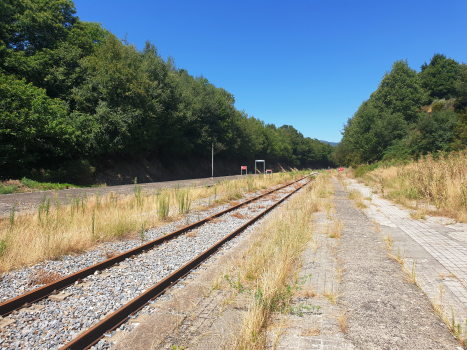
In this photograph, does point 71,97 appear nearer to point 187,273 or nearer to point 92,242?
point 92,242

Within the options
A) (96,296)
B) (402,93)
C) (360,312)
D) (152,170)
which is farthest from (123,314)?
(402,93)

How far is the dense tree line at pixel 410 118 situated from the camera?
26.4 m

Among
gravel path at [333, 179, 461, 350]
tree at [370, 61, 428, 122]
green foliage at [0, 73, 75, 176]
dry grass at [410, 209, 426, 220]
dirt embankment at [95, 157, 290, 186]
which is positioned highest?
tree at [370, 61, 428, 122]

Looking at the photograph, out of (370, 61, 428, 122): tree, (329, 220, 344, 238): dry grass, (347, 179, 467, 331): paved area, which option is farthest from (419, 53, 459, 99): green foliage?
(329, 220, 344, 238): dry grass

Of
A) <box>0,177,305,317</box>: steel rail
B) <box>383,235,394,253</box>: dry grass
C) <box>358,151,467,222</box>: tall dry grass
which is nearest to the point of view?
<box>0,177,305,317</box>: steel rail

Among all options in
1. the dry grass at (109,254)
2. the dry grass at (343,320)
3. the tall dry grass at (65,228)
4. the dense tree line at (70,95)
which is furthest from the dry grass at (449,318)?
the dense tree line at (70,95)

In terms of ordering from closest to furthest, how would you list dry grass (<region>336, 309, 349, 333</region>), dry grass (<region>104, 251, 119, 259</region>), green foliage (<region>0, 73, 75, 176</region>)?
dry grass (<region>336, 309, 349, 333</region>) → dry grass (<region>104, 251, 119, 259</region>) → green foliage (<region>0, 73, 75, 176</region>)

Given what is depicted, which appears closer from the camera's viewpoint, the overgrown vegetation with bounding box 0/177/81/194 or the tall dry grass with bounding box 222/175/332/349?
the tall dry grass with bounding box 222/175/332/349

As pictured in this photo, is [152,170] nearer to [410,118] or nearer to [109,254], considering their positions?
[109,254]

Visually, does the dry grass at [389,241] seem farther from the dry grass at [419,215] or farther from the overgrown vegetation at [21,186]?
the overgrown vegetation at [21,186]

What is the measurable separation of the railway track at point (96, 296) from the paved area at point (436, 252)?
399 centimetres

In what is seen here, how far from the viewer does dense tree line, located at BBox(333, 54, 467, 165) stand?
86.5ft

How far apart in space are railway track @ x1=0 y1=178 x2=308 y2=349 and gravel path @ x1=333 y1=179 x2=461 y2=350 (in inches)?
108

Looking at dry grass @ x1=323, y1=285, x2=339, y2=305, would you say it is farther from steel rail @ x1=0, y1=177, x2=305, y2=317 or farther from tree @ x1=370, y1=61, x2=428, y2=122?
tree @ x1=370, y1=61, x2=428, y2=122
